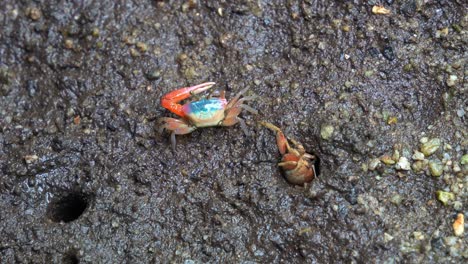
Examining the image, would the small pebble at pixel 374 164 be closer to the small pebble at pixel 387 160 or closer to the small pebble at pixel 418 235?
the small pebble at pixel 387 160

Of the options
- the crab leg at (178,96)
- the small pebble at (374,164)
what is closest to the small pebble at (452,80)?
the small pebble at (374,164)

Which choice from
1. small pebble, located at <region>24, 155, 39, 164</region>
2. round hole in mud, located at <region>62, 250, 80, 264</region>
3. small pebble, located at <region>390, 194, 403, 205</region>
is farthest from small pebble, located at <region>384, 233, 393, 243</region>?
small pebble, located at <region>24, 155, 39, 164</region>

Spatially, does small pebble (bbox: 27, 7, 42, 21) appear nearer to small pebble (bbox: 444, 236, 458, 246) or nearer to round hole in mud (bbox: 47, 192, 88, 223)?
round hole in mud (bbox: 47, 192, 88, 223)

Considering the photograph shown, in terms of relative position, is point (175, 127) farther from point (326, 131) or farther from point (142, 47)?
point (326, 131)

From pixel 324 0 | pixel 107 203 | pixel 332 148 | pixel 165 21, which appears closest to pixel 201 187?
pixel 107 203

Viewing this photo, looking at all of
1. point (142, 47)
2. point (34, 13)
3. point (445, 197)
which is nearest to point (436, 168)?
point (445, 197)

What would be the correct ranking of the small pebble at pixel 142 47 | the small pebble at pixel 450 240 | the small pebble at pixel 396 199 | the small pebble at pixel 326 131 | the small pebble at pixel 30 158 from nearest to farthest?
the small pebble at pixel 450 240, the small pebble at pixel 396 199, the small pebble at pixel 326 131, the small pebble at pixel 30 158, the small pebble at pixel 142 47
